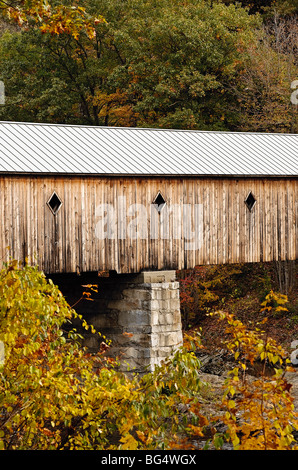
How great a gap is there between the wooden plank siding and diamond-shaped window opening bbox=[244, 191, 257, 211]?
3.4 inches

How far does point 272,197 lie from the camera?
18.1 m

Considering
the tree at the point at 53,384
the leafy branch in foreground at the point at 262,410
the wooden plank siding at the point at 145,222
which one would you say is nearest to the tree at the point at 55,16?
the tree at the point at 53,384

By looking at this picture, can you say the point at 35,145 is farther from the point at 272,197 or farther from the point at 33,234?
the point at 272,197

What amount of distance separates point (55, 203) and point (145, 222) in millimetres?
2173

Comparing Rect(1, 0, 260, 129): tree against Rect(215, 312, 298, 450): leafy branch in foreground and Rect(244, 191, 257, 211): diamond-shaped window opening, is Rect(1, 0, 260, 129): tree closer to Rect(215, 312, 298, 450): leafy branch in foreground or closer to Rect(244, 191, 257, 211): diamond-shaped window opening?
Rect(244, 191, 257, 211): diamond-shaped window opening

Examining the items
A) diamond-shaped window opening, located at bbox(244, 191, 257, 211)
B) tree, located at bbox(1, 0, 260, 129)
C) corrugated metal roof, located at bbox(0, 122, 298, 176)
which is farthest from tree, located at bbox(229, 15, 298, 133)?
diamond-shaped window opening, located at bbox(244, 191, 257, 211)

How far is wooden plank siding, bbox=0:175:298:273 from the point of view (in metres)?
14.9

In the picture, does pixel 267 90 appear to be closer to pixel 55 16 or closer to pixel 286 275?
pixel 286 275

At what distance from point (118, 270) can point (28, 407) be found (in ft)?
30.9

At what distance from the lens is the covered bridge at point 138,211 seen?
15.1 meters

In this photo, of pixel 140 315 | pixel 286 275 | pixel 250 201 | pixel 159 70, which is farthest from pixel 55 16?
pixel 159 70

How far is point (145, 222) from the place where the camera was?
16547 mm
